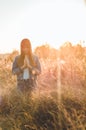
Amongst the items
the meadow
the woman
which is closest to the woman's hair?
the woman

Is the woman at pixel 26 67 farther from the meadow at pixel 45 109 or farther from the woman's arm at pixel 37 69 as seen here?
the meadow at pixel 45 109

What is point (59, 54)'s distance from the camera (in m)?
14.6

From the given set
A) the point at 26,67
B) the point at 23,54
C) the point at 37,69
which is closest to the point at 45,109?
the point at 37,69

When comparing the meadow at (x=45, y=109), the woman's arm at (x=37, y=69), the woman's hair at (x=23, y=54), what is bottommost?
the meadow at (x=45, y=109)

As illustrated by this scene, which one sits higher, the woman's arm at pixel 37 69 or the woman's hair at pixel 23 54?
the woman's hair at pixel 23 54

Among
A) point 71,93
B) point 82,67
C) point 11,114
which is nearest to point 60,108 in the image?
point 71,93

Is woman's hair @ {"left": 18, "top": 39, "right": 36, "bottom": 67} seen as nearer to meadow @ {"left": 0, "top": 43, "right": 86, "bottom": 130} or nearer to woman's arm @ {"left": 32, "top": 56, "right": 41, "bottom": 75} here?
woman's arm @ {"left": 32, "top": 56, "right": 41, "bottom": 75}

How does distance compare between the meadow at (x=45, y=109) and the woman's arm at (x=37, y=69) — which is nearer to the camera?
the meadow at (x=45, y=109)

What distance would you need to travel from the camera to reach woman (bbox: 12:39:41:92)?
7.21 metres

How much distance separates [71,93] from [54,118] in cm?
93

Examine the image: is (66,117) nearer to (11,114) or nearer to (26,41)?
(11,114)

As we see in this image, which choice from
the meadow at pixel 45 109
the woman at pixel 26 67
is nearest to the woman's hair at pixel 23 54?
the woman at pixel 26 67

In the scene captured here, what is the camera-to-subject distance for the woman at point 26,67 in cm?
721

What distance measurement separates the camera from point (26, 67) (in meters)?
7.27
